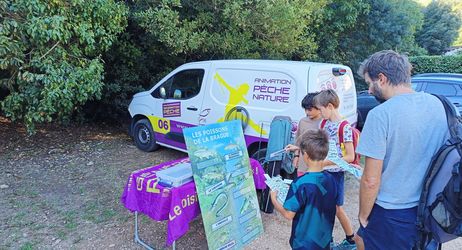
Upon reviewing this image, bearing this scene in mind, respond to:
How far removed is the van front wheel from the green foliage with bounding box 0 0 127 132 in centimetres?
129

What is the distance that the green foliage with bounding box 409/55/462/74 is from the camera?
56.5 feet

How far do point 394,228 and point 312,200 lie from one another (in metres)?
0.52

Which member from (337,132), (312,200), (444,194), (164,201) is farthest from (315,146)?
(164,201)

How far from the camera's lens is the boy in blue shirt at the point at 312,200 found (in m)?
2.35

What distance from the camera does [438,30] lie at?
26.4 metres

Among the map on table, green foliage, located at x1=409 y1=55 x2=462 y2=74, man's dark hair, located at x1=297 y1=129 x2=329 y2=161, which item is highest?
green foliage, located at x1=409 y1=55 x2=462 y2=74

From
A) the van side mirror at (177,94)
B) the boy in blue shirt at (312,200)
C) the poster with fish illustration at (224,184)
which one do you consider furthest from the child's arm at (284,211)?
the van side mirror at (177,94)

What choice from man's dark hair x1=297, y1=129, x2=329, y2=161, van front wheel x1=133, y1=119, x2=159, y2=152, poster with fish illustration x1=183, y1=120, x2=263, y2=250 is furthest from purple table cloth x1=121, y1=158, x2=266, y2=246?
van front wheel x1=133, y1=119, x2=159, y2=152

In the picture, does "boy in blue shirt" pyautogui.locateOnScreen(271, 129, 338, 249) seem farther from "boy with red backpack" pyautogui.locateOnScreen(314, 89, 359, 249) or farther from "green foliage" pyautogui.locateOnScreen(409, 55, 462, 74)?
"green foliage" pyautogui.locateOnScreen(409, 55, 462, 74)

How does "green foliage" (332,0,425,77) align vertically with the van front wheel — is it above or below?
above

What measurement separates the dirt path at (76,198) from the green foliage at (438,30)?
2563 cm

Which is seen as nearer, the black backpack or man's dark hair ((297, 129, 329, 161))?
the black backpack

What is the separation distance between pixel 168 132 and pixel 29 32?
272 centimetres

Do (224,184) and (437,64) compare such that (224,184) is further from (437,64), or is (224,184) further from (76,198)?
(437,64)
